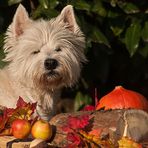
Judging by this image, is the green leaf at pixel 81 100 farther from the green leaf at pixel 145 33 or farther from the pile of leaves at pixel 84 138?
the pile of leaves at pixel 84 138

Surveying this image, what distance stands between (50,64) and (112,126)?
1288mm

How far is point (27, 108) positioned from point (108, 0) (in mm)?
2958

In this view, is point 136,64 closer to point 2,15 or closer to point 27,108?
point 2,15

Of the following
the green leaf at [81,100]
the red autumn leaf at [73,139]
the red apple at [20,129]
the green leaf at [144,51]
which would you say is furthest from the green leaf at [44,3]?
the red autumn leaf at [73,139]

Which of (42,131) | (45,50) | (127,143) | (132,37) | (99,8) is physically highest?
(99,8)

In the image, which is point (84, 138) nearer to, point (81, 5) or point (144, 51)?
point (81, 5)

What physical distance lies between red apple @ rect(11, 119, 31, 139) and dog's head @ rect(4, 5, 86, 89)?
4.05 feet

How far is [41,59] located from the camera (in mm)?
6184

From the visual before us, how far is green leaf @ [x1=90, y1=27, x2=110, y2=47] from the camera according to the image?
743cm

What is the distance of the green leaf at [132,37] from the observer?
7.61 m

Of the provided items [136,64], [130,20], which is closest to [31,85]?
[130,20]

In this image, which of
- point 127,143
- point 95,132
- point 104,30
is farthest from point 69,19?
point 127,143

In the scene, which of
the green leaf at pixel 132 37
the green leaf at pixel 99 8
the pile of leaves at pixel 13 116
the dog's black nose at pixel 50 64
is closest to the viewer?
the pile of leaves at pixel 13 116

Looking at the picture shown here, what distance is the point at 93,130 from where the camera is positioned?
16.7 ft
